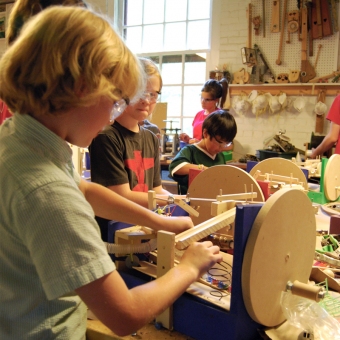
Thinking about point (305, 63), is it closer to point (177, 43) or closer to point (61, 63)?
point (177, 43)

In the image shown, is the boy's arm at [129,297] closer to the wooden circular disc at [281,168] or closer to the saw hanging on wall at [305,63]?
the wooden circular disc at [281,168]

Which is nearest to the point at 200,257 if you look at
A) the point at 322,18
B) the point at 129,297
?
the point at 129,297

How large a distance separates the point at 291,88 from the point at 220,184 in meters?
3.28

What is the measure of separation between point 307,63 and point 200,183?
335cm

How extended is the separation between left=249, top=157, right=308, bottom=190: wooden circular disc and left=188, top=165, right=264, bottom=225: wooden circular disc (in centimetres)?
57

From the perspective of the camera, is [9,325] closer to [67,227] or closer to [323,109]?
[67,227]

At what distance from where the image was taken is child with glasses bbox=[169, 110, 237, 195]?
2.04 metres

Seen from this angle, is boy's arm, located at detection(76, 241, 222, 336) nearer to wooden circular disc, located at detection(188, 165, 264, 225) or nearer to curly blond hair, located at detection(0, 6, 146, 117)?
curly blond hair, located at detection(0, 6, 146, 117)

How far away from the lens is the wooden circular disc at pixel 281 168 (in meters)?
1.77

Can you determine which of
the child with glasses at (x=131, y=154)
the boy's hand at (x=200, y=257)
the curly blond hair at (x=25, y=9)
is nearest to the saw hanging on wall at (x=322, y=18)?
the child with glasses at (x=131, y=154)

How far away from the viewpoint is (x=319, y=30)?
3982 mm

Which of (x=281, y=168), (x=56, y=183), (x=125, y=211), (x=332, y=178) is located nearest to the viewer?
(x=56, y=183)

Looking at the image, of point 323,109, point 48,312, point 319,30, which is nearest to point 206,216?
point 48,312

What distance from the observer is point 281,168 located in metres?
1.80
